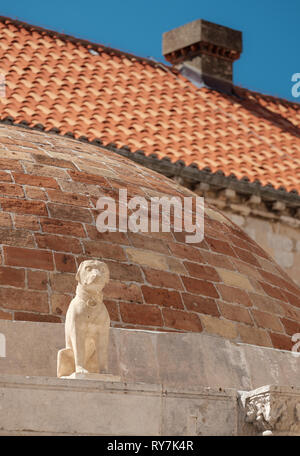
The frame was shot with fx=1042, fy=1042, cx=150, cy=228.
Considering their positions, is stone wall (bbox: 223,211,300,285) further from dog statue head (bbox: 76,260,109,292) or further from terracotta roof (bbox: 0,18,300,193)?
dog statue head (bbox: 76,260,109,292)

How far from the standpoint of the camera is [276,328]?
10.5m

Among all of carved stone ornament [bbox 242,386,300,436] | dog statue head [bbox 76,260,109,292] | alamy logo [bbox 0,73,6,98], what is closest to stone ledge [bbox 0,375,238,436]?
carved stone ornament [bbox 242,386,300,436]

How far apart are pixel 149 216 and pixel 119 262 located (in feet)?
3.49

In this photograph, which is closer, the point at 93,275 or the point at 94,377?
the point at 94,377

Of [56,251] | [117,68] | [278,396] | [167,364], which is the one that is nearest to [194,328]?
[167,364]

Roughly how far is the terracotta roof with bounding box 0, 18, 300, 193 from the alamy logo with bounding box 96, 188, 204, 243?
4.19 meters

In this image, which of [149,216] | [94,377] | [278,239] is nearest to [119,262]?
[149,216]

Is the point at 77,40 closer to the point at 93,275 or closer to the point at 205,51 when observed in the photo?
the point at 205,51

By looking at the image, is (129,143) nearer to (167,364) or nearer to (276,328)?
(276,328)

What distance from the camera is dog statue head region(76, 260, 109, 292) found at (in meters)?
7.97

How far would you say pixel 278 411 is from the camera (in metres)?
7.42
